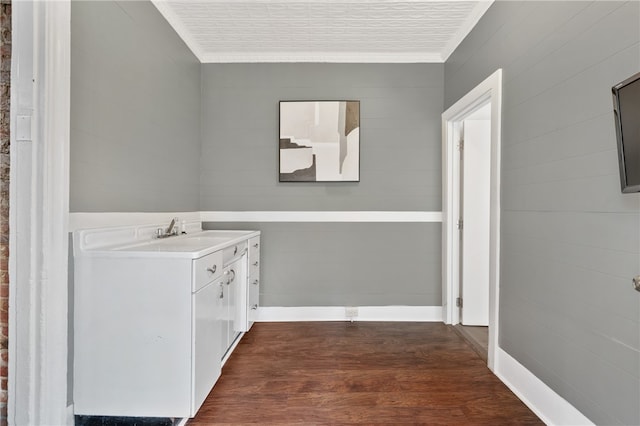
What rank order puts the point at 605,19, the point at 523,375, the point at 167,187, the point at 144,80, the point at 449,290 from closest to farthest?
the point at 605,19
the point at 523,375
the point at 144,80
the point at 167,187
the point at 449,290

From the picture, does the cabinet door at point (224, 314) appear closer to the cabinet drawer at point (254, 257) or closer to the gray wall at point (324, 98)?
the cabinet drawer at point (254, 257)

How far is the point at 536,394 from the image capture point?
185 centimetres

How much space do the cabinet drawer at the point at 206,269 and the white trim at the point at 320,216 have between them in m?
1.28

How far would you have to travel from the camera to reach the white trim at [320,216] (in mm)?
3289

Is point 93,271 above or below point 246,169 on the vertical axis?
below

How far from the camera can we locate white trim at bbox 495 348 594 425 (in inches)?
63.5

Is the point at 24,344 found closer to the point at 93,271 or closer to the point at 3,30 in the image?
the point at 93,271

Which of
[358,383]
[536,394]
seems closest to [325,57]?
[358,383]

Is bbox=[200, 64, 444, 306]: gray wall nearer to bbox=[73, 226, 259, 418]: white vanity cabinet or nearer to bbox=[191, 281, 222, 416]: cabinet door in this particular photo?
bbox=[191, 281, 222, 416]: cabinet door

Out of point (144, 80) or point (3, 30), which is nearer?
point (3, 30)

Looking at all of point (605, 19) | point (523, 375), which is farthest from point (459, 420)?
point (605, 19)

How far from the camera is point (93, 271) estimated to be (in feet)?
5.43

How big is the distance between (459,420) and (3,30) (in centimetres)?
302

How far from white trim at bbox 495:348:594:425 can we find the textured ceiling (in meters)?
2.56
